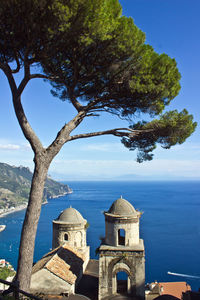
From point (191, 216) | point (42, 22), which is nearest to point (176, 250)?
point (191, 216)

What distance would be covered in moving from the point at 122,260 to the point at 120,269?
1.32 ft

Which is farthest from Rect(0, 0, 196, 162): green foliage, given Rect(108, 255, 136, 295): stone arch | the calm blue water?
the calm blue water

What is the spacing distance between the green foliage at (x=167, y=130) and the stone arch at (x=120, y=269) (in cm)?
553

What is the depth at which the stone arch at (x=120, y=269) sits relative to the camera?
11.0 m

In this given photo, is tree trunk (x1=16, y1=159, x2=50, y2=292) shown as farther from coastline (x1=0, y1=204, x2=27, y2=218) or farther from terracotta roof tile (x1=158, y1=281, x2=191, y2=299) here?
coastline (x1=0, y1=204, x2=27, y2=218)

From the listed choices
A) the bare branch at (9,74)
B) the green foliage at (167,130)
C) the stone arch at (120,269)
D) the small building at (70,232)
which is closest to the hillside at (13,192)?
the small building at (70,232)

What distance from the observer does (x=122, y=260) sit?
11.1 m

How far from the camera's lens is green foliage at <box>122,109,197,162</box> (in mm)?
10508

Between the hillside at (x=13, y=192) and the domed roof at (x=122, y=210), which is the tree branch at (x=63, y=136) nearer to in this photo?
the domed roof at (x=122, y=210)

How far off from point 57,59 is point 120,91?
2.72m

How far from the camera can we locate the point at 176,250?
48125 millimetres

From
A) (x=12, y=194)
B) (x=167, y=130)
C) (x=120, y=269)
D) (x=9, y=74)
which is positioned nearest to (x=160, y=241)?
(x=120, y=269)

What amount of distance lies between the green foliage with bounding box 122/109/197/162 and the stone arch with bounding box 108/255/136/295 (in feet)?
18.2

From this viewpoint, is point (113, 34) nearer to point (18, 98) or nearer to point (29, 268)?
point (18, 98)
